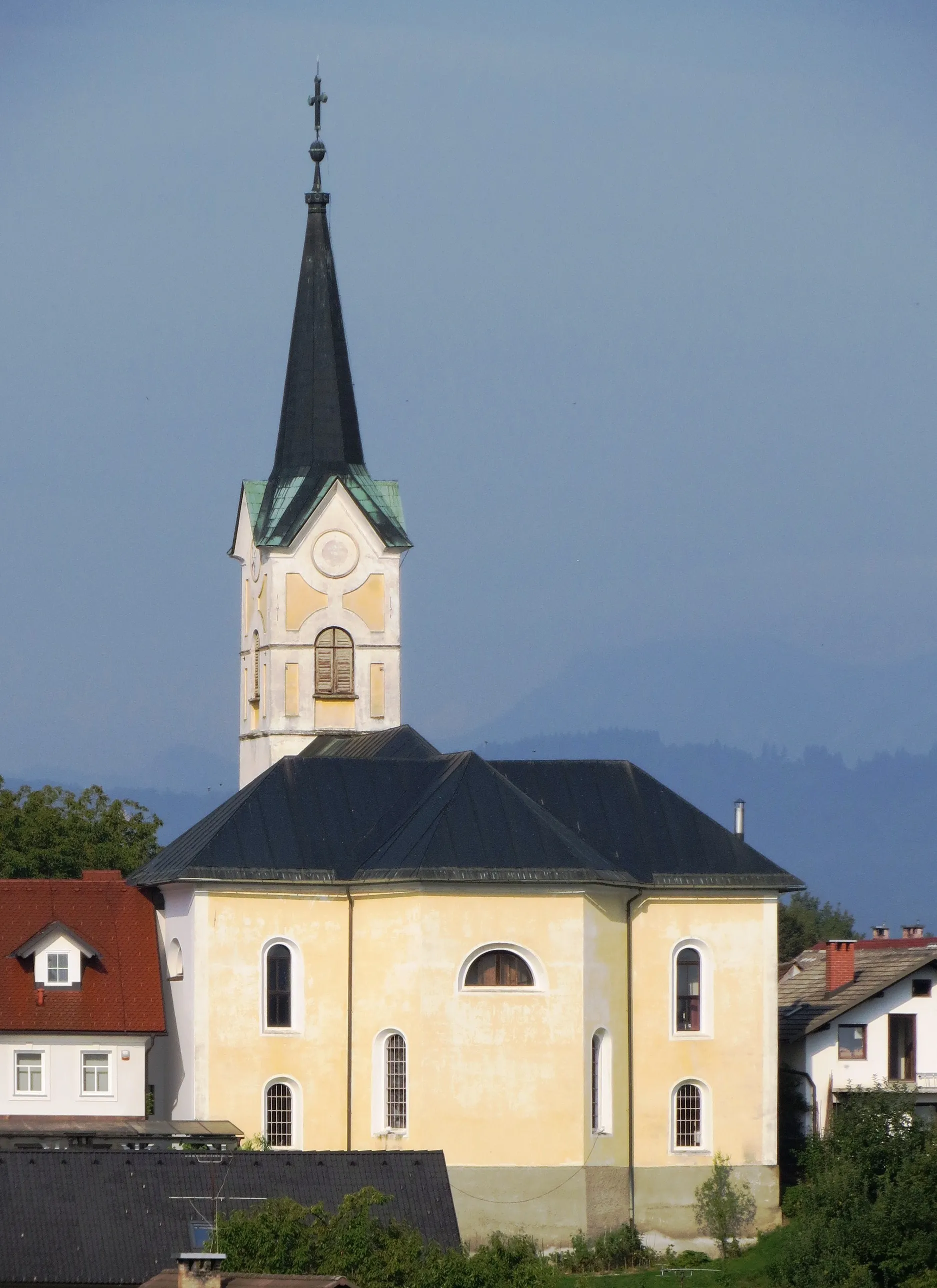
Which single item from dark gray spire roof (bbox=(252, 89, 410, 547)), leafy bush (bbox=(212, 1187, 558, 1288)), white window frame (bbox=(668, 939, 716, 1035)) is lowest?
leafy bush (bbox=(212, 1187, 558, 1288))

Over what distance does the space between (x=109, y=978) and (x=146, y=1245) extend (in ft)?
48.2

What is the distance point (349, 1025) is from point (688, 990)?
7.50 m

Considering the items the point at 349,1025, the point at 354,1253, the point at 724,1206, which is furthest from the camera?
the point at 349,1025

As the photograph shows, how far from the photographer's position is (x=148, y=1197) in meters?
46.8

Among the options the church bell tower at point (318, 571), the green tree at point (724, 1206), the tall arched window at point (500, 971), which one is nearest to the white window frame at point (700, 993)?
the green tree at point (724, 1206)

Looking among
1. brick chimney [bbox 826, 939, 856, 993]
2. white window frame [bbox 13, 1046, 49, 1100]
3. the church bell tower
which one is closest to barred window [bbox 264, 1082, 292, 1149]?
white window frame [bbox 13, 1046, 49, 1100]

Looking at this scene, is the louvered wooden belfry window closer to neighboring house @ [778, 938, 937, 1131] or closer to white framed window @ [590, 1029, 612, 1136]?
neighboring house @ [778, 938, 937, 1131]

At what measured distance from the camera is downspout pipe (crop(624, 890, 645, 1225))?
5750 cm

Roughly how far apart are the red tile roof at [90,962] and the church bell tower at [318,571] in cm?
766

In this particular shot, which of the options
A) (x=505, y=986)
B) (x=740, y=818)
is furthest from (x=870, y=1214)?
(x=740, y=818)

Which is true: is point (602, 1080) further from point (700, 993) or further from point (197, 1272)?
point (197, 1272)

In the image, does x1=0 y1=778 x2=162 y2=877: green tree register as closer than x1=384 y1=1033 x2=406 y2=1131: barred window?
No

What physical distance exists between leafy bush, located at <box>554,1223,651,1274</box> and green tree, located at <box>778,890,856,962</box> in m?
58.5

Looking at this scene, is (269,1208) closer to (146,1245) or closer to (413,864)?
(146,1245)
